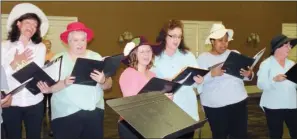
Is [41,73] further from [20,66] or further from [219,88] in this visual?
[219,88]

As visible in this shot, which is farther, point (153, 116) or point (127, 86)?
point (127, 86)

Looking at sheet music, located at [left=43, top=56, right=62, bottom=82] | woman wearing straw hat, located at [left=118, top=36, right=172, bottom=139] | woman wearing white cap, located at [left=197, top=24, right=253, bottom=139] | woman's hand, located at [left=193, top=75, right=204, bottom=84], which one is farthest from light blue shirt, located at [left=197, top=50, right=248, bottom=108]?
sheet music, located at [left=43, top=56, right=62, bottom=82]

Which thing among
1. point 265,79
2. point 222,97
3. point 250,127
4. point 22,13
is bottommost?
point 250,127

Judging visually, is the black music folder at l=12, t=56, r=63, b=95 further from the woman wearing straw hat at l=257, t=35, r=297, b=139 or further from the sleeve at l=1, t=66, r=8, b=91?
the woman wearing straw hat at l=257, t=35, r=297, b=139

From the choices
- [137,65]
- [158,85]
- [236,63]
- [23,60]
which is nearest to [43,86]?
[23,60]

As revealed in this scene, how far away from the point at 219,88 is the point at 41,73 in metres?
1.55

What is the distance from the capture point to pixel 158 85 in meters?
2.40

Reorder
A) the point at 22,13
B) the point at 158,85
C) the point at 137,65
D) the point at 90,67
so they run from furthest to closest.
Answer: the point at 22,13 < the point at 137,65 < the point at 90,67 < the point at 158,85

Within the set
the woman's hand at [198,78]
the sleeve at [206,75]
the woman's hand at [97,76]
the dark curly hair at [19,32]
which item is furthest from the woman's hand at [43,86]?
the sleeve at [206,75]

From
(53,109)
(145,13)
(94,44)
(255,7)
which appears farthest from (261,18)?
(53,109)

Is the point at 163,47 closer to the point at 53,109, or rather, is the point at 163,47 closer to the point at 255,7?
the point at 53,109

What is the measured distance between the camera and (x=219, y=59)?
344cm

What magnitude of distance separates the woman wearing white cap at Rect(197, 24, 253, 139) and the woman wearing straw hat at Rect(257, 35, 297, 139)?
209mm

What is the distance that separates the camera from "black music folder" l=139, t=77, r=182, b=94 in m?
2.35
